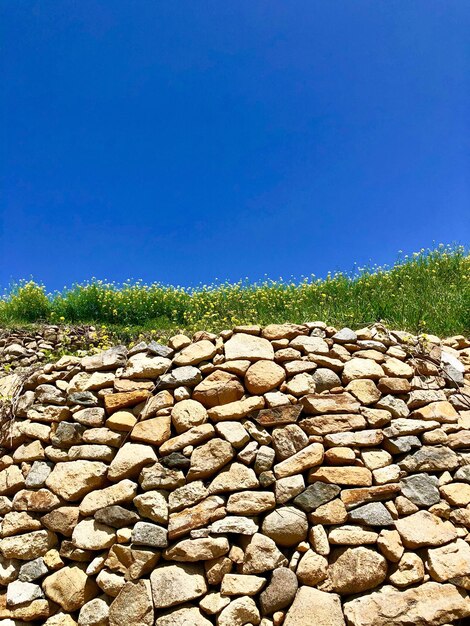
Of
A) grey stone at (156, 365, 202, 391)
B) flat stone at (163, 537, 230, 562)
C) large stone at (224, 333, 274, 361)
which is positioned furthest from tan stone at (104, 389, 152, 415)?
flat stone at (163, 537, 230, 562)

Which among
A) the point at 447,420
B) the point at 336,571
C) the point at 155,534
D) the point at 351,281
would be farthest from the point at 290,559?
the point at 351,281

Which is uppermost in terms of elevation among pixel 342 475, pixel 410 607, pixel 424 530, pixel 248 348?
pixel 248 348

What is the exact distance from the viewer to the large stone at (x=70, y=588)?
291cm

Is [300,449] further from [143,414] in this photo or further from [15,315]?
[15,315]

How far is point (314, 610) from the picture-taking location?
8.64ft

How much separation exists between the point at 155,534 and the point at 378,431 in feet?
5.61

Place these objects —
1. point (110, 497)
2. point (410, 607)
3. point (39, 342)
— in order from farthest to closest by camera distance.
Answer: point (39, 342), point (110, 497), point (410, 607)

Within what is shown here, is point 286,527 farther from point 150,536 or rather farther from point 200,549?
point 150,536

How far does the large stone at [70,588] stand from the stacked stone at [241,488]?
0.01 metres

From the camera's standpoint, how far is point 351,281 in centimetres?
694

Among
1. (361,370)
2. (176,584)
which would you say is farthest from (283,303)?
(176,584)

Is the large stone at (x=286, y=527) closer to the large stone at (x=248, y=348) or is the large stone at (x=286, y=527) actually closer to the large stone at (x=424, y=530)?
the large stone at (x=424, y=530)

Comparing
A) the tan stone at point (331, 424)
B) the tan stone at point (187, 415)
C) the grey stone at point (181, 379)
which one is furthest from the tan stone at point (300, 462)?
the grey stone at point (181, 379)

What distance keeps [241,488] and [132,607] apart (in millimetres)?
965
